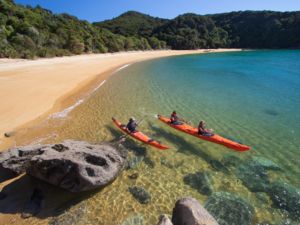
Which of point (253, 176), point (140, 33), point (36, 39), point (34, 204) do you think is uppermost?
point (36, 39)

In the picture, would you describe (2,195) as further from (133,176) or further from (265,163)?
(265,163)

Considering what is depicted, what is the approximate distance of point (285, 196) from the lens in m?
8.25

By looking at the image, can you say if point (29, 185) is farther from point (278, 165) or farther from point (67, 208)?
point (278, 165)

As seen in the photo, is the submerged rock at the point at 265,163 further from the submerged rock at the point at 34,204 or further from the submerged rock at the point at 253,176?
the submerged rock at the point at 34,204

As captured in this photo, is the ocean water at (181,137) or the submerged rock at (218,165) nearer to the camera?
the ocean water at (181,137)

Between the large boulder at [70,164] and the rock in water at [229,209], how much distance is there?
348 cm

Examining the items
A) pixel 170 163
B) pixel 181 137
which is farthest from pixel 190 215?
pixel 181 137

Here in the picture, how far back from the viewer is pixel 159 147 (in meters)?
11.2

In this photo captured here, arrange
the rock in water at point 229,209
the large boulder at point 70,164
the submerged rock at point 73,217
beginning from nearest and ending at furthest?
the submerged rock at point 73,217
the rock in water at point 229,209
the large boulder at point 70,164

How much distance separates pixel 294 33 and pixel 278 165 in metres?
135

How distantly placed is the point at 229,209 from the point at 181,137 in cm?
575

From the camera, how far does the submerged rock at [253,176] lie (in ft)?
28.6

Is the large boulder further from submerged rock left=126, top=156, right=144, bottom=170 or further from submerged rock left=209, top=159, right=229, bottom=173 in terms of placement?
submerged rock left=209, top=159, right=229, bottom=173

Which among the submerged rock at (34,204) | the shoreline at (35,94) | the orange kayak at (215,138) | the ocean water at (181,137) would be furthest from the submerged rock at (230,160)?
the shoreline at (35,94)
